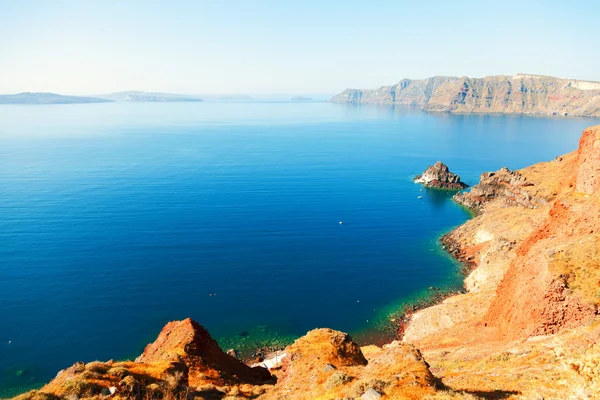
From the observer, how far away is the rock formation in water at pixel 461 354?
22.6 metres

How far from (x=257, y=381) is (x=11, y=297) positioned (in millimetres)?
65694

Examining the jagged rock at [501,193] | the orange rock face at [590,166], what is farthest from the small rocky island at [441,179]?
the orange rock face at [590,166]

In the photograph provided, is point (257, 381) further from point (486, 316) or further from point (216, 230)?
point (216, 230)

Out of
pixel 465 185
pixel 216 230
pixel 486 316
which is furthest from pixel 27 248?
pixel 465 185

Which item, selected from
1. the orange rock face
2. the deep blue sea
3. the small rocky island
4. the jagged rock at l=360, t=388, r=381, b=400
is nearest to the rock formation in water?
the jagged rock at l=360, t=388, r=381, b=400

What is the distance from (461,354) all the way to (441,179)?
455 feet

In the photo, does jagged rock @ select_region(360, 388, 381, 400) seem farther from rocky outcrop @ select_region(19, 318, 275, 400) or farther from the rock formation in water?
rocky outcrop @ select_region(19, 318, 275, 400)

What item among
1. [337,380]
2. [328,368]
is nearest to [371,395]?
[337,380]

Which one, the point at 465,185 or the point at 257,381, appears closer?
the point at 257,381

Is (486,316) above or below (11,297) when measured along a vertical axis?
above

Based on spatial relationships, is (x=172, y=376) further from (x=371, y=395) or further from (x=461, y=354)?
(x=461, y=354)

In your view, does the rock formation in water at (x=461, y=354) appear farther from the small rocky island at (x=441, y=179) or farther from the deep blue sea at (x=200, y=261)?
the small rocky island at (x=441, y=179)

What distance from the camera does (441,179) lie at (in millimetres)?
165625

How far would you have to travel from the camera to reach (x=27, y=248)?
94000 millimetres
